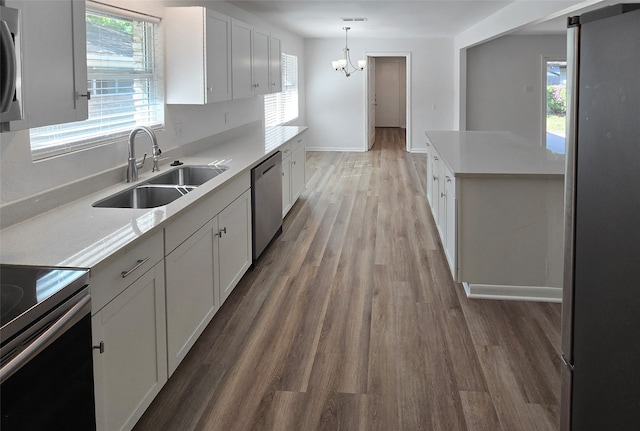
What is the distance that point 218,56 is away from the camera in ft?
14.6

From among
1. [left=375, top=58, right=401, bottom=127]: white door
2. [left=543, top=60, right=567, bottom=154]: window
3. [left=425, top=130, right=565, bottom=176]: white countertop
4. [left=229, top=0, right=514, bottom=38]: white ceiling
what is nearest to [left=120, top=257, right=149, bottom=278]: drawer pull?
[left=425, top=130, right=565, bottom=176]: white countertop

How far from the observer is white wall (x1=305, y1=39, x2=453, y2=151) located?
37.4 feet

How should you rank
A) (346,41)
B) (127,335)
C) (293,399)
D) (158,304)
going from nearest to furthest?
(127,335)
(158,304)
(293,399)
(346,41)

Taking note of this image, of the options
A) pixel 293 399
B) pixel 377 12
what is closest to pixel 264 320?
pixel 293 399

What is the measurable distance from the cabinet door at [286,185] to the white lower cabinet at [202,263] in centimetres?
166

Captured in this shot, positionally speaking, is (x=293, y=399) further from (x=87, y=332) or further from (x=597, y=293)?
(x=597, y=293)

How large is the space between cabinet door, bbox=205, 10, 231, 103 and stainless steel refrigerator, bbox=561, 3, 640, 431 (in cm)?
328

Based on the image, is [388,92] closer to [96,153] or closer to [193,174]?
[193,174]

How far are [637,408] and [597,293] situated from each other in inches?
10.4

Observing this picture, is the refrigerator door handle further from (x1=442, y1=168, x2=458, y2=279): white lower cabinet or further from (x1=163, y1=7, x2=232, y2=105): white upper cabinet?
(x1=163, y1=7, x2=232, y2=105): white upper cabinet

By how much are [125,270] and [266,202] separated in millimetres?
2649

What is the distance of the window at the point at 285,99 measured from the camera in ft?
28.2

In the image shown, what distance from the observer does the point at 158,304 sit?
244 cm

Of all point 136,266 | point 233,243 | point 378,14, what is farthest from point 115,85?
point 378,14
